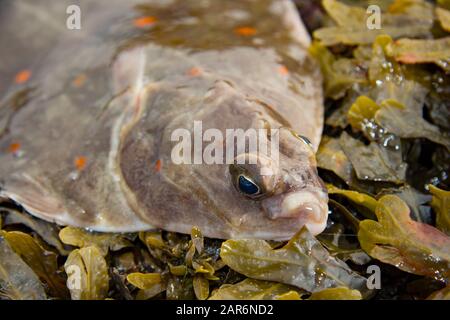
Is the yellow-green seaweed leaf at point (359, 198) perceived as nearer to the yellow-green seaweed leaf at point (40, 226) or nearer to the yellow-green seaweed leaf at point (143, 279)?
the yellow-green seaweed leaf at point (143, 279)

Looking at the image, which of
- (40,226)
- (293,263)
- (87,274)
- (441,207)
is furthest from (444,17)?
(40,226)

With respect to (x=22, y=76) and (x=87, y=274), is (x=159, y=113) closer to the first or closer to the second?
(x=87, y=274)

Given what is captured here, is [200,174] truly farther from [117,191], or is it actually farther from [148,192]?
[117,191]

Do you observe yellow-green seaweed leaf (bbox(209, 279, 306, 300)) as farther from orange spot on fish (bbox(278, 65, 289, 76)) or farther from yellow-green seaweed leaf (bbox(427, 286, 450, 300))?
orange spot on fish (bbox(278, 65, 289, 76))

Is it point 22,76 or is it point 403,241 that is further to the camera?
point 22,76

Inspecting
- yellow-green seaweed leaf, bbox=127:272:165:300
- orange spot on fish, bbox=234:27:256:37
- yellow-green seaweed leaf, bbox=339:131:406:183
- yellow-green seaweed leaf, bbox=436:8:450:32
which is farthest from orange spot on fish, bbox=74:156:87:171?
yellow-green seaweed leaf, bbox=436:8:450:32
